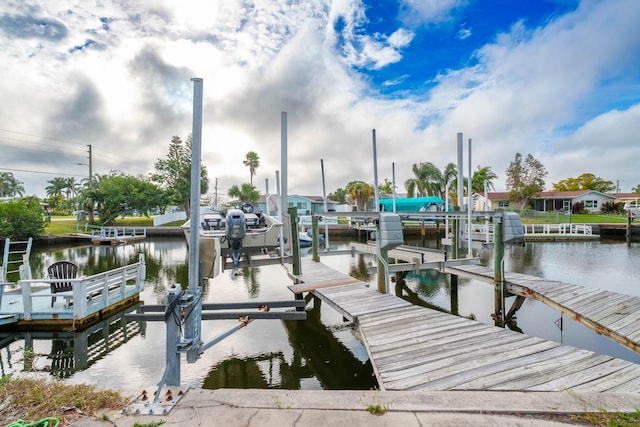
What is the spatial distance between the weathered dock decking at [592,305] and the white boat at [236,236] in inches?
244

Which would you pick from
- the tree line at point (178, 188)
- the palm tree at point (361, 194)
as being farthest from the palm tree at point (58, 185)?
the palm tree at point (361, 194)

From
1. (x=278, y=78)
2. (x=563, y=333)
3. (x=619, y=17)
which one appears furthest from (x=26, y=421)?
(x=619, y=17)

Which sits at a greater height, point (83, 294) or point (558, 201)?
point (558, 201)

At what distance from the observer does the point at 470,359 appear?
3.93 m

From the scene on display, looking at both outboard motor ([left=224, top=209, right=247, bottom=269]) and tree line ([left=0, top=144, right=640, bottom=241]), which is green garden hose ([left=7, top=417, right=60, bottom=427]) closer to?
outboard motor ([left=224, top=209, right=247, bottom=269])

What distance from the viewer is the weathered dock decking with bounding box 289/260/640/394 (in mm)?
3381

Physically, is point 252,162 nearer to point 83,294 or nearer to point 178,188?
point 178,188

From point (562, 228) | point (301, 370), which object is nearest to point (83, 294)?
point (301, 370)

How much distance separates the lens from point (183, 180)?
48.1 meters

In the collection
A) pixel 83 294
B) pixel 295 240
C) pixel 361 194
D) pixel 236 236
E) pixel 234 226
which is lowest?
pixel 83 294

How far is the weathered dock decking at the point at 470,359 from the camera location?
3381 mm

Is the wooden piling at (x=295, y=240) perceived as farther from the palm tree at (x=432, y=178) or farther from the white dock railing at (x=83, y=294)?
the palm tree at (x=432, y=178)

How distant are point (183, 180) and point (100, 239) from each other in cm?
2308

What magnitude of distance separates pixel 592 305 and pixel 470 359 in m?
3.79
